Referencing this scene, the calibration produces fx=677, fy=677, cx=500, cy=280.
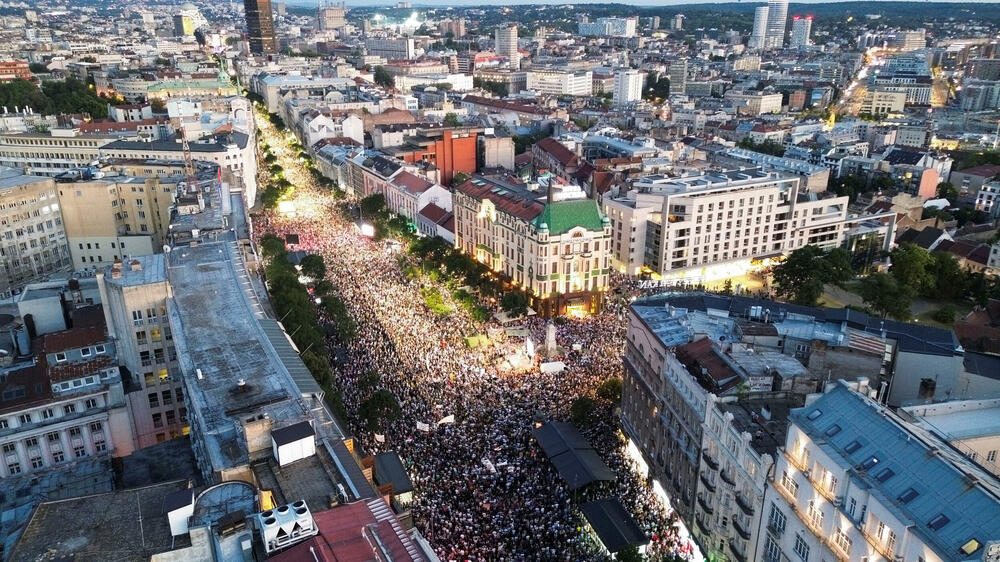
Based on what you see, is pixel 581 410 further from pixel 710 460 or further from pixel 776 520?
pixel 776 520

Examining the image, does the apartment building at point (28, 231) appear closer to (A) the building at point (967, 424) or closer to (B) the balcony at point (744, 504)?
(B) the balcony at point (744, 504)

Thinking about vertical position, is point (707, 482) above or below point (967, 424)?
below

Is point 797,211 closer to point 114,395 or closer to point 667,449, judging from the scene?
point 667,449

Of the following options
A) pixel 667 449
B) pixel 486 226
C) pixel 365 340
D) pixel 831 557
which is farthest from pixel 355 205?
pixel 831 557

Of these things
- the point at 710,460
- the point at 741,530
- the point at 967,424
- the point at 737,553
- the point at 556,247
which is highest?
the point at 967,424

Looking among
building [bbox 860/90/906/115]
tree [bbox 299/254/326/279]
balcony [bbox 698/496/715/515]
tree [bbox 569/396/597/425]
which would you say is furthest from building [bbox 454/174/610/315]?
building [bbox 860/90/906/115]

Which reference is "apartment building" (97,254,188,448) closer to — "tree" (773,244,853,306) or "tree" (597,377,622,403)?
"tree" (597,377,622,403)

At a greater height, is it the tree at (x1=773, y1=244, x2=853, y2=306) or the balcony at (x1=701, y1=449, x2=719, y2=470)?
the balcony at (x1=701, y1=449, x2=719, y2=470)

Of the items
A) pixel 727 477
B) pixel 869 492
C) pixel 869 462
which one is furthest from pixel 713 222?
pixel 869 492
